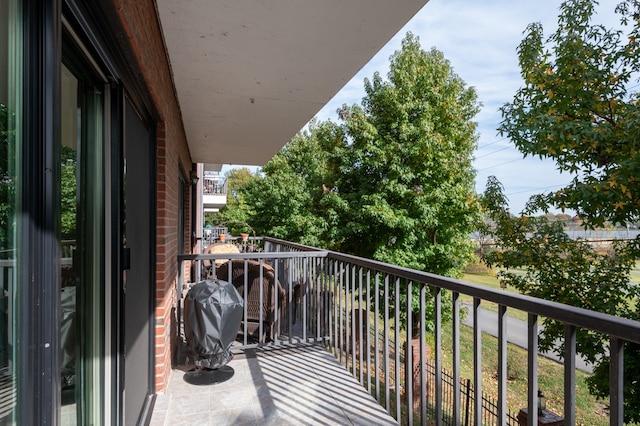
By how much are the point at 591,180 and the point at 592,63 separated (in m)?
1.83

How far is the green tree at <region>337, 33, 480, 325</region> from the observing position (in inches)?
360

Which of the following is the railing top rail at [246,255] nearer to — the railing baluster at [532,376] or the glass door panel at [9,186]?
the railing baluster at [532,376]

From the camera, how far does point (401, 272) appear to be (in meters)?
2.14

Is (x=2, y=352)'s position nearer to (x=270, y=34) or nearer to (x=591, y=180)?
(x=270, y=34)

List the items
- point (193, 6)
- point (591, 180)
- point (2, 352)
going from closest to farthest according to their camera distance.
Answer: point (2, 352), point (193, 6), point (591, 180)

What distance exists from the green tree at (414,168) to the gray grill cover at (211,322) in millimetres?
6492

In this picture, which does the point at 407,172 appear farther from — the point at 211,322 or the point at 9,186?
the point at 9,186

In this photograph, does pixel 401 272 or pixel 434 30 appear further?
pixel 434 30

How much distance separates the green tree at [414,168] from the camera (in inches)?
360

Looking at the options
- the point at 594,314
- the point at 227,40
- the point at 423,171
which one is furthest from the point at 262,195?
the point at 594,314

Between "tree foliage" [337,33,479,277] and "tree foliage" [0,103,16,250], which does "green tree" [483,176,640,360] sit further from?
"tree foliage" [0,103,16,250]

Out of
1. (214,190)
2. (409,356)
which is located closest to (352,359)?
(409,356)

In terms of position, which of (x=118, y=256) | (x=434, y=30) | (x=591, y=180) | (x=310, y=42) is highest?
(x=434, y=30)

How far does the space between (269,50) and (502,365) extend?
2131mm
